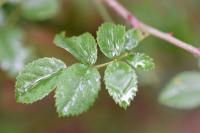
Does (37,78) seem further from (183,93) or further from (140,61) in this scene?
(183,93)

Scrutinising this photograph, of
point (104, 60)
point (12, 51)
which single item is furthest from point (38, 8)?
point (104, 60)

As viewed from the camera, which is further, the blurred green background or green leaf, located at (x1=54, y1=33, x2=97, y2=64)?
the blurred green background

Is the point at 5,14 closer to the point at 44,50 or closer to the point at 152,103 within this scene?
the point at 44,50

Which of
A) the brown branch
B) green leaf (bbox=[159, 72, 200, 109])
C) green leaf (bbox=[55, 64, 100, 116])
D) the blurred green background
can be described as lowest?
the blurred green background

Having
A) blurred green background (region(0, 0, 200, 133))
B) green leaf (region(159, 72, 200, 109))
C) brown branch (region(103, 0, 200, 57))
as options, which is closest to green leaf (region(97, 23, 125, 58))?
brown branch (region(103, 0, 200, 57))

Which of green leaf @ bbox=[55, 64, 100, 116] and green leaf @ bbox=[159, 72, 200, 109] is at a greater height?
green leaf @ bbox=[55, 64, 100, 116]

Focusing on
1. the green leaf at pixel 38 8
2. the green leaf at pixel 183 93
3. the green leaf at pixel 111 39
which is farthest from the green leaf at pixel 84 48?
the green leaf at pixel 38 8

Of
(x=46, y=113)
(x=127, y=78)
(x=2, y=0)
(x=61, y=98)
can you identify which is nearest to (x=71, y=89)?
(x=61, y=98)

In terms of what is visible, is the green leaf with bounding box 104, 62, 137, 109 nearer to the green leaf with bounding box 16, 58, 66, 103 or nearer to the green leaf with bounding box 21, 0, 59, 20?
the green leaf with bounding box 16, 58, 66, 103
